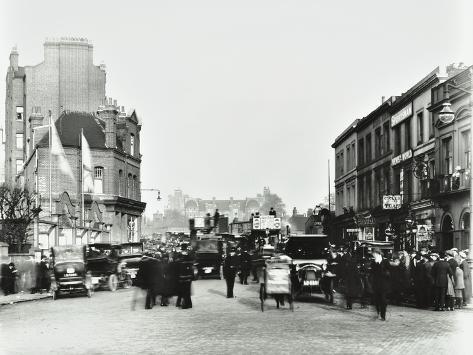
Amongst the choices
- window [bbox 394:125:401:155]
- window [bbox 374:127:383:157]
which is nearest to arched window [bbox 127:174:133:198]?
window [bbox 374:127:383:157]

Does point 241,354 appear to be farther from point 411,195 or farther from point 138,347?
point 411,195

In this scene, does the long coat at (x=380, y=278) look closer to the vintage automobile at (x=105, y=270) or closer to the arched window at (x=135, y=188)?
the vintage automobile at (x=105, y=270)

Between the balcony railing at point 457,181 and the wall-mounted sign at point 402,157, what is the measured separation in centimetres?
824

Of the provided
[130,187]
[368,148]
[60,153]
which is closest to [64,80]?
[130,187]

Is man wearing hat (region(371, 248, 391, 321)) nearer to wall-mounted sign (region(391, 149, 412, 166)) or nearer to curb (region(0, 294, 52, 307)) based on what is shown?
curb (region(0, 294, 52, 307))

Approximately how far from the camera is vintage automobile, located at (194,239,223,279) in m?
42.6

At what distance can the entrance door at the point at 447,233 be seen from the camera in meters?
37.0

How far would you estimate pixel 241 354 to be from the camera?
12570 millimetres

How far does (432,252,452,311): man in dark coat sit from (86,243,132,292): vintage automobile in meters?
16.5

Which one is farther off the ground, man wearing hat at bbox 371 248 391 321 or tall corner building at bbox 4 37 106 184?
tall corner building at bbox 4 37 106 184

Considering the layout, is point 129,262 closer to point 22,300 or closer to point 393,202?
point 22,300

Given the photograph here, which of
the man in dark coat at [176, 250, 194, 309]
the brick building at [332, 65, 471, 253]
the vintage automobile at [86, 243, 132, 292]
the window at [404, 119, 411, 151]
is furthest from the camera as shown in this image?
the window at [404, 119, 411, 151]

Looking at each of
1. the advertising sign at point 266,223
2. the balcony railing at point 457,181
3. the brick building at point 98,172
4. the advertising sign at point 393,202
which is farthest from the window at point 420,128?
the brick building at point 98,172

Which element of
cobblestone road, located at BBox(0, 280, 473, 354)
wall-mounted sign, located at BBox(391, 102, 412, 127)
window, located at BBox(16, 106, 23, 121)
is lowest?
cobblestone road, located at BBox(0, 280, 473, 354)
